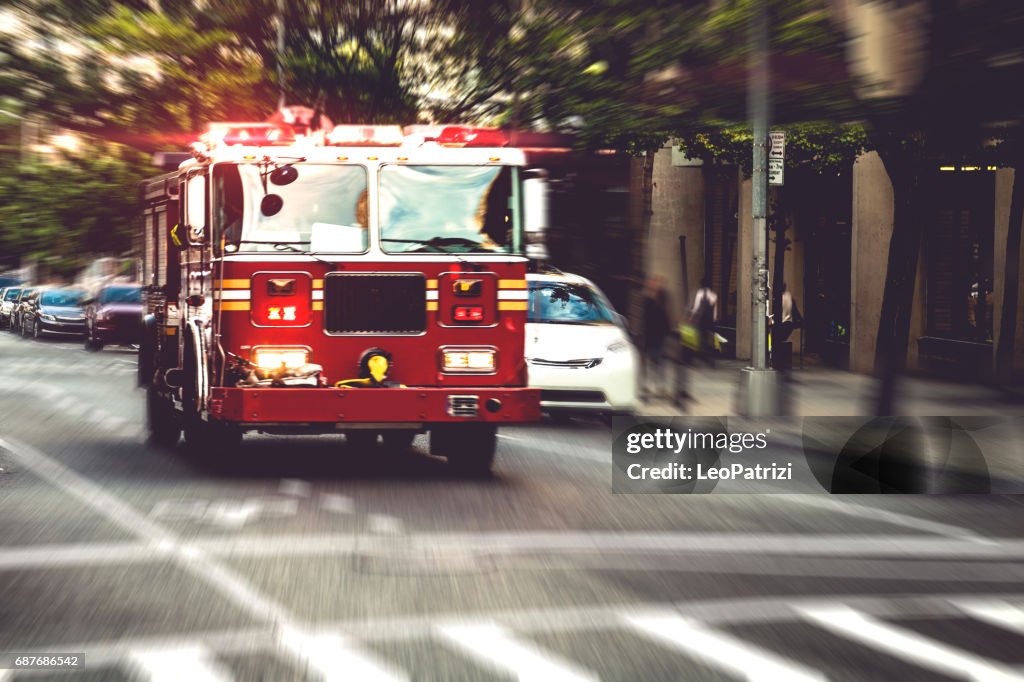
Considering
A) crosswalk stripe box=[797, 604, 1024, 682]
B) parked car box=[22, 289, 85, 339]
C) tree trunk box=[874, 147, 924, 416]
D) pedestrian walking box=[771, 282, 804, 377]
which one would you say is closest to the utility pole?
pedestrian walking box=[771, 282, 804, 377]

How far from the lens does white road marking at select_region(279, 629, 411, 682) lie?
5992 mm

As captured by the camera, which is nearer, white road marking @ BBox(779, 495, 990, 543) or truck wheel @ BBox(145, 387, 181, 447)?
white road marking @ BBox(779, 495, 990, 543)

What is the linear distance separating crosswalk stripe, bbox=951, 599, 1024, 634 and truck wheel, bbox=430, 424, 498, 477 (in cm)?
585

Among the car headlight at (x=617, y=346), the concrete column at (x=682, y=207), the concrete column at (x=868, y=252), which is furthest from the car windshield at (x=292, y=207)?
the concrete column at (x=682, y=207)

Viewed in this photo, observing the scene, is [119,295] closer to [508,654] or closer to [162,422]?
[162,422]

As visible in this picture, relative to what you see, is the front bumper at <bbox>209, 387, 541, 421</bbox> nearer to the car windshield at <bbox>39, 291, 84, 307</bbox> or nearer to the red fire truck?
the red fire truck

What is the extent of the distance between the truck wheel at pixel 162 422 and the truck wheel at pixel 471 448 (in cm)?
326

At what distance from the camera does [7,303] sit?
51875 mm

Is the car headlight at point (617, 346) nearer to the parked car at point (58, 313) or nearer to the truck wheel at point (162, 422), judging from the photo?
the truck wheel at point (162, 422)

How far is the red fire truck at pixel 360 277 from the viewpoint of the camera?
12.2m

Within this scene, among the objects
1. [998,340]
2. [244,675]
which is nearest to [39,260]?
[998,340]

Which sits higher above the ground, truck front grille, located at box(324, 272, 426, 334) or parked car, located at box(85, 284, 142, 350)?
truck front grille, located at box(324, 272, 426, 334)

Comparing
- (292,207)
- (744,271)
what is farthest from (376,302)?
(744,271)

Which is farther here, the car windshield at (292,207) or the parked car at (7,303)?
the parked car at (7,303)
